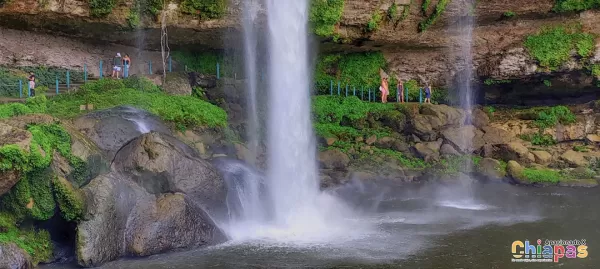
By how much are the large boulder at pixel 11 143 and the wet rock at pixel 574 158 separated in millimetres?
19938

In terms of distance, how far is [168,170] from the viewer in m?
12.3

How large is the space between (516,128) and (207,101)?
44.8 ft

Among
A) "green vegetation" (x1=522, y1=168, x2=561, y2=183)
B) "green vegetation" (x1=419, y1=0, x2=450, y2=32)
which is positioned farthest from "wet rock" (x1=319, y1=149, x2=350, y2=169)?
"green vegetation" (x1=419, y1=0, x2=450, y2=32)

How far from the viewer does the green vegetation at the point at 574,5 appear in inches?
877

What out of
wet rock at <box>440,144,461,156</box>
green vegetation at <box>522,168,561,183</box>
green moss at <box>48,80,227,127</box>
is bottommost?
green vegetation at <box>522,168,561,183</box>

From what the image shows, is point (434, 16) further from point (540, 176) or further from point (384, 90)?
point (540, 176)

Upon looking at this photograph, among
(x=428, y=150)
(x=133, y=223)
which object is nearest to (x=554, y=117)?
(x=428, y=150)

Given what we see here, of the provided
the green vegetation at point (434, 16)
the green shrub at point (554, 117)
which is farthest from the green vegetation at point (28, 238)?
the green shrub at point (554, 117)

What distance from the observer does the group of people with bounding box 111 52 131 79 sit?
22156 millimetres

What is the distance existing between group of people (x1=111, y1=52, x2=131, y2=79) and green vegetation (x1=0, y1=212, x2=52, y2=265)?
39.9 ft

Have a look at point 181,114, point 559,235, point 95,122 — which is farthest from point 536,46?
point 95,122

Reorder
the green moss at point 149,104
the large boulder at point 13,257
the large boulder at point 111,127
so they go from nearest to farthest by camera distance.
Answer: the large boulder at point 13,257 → the large boulder at point 111,127 → the green moss at point 149,104

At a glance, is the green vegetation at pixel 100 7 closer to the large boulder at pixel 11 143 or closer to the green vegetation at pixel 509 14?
the large boulder at pixel 11 143

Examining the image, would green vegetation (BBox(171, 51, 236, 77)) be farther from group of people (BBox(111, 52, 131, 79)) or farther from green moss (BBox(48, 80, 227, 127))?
green moss (BBox(48, 80, 227, 127))
